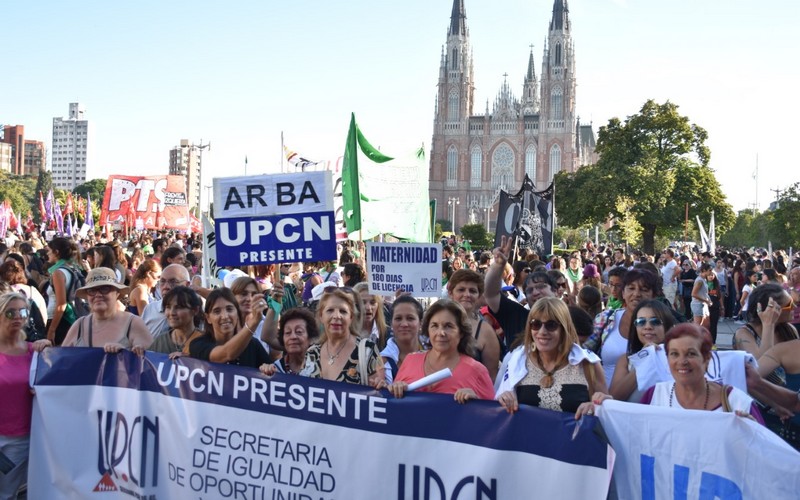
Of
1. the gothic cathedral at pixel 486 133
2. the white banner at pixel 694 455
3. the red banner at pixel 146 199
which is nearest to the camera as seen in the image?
the white banner at pixel 694 455

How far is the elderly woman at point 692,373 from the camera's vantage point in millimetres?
3887

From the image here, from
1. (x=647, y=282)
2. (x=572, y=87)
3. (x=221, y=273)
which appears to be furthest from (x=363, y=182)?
(x=572, y=87)

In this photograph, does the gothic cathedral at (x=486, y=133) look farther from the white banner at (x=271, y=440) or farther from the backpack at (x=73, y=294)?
the white banner at (x=271, y=440)

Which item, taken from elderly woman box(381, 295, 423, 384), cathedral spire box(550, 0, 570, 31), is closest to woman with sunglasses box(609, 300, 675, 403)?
elderly woman box(381, 295, 423, 384)

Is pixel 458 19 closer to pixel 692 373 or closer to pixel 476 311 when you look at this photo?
pixel 476 311

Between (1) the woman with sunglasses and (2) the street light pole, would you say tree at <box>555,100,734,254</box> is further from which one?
(2) the street light pole

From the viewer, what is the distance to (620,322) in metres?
5.64

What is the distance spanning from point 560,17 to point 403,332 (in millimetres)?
112834

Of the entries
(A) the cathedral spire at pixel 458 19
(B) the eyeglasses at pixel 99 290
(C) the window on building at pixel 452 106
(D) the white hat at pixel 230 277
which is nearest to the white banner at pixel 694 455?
(B) the eyeglasses at pixel 99 290

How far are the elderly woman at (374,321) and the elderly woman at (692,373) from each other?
2.64 metres

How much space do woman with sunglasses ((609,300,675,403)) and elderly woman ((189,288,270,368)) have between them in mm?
2029

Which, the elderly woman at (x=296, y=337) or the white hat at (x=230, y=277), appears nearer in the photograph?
the elderly woman at (x=296, y=337)

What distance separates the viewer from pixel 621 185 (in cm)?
4509

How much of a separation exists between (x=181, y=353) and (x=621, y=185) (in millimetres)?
42143
